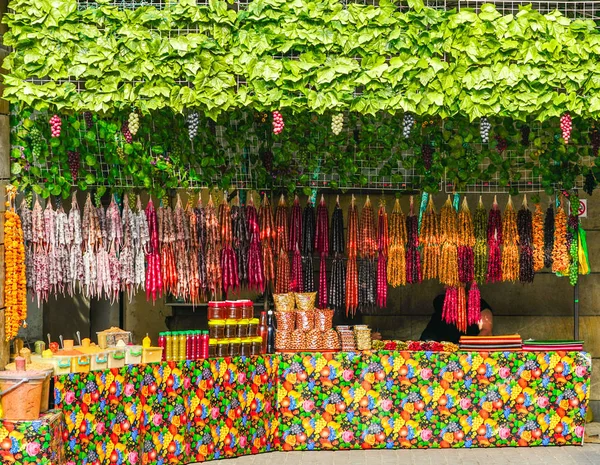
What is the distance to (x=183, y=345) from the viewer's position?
10414 mm

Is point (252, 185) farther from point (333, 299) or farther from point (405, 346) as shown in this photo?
point (405, 346)

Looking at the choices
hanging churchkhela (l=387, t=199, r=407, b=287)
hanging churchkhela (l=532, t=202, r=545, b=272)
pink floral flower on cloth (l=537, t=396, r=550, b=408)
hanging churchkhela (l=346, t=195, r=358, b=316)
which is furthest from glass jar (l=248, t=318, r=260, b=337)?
pink floral flower on cloth (l=537, t=396, r=550, b=408)

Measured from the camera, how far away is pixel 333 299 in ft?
36.9

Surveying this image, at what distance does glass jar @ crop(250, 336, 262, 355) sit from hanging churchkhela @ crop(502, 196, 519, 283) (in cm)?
271

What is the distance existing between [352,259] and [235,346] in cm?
157

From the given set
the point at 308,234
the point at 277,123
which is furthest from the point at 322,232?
the point at 277,123

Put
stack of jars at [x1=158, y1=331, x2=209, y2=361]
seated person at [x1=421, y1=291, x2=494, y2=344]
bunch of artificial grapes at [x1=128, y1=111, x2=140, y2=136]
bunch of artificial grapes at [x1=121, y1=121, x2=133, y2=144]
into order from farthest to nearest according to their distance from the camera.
Answer: seated person at [x1=421, y1=291, x2=494, y2=344], stack of jars at [x1=158, y1=331, x2=209, y2=361], bunch of artificial grapes at [x1=121, y1=121, x2=133, y2=144], bunch of artificial grapes at [x1=128, y1=111, x2=140, y2=136]

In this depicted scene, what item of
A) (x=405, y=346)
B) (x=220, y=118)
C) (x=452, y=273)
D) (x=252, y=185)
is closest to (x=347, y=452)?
(x=405, y=346)

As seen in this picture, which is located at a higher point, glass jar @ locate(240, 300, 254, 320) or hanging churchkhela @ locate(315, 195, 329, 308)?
hanging churchkhela @ locate(315, 195, 329, 308)

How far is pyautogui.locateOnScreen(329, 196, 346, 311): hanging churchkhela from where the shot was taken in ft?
36.7

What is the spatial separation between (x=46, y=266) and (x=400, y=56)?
380cm

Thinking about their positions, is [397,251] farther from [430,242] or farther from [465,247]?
[465,247]

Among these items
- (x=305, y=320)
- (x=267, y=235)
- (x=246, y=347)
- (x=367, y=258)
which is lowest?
(x=246, y=347)

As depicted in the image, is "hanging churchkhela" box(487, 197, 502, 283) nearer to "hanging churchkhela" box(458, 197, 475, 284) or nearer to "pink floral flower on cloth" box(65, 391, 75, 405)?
"hanging churchkhela" box(458, 197, 475, 284)
